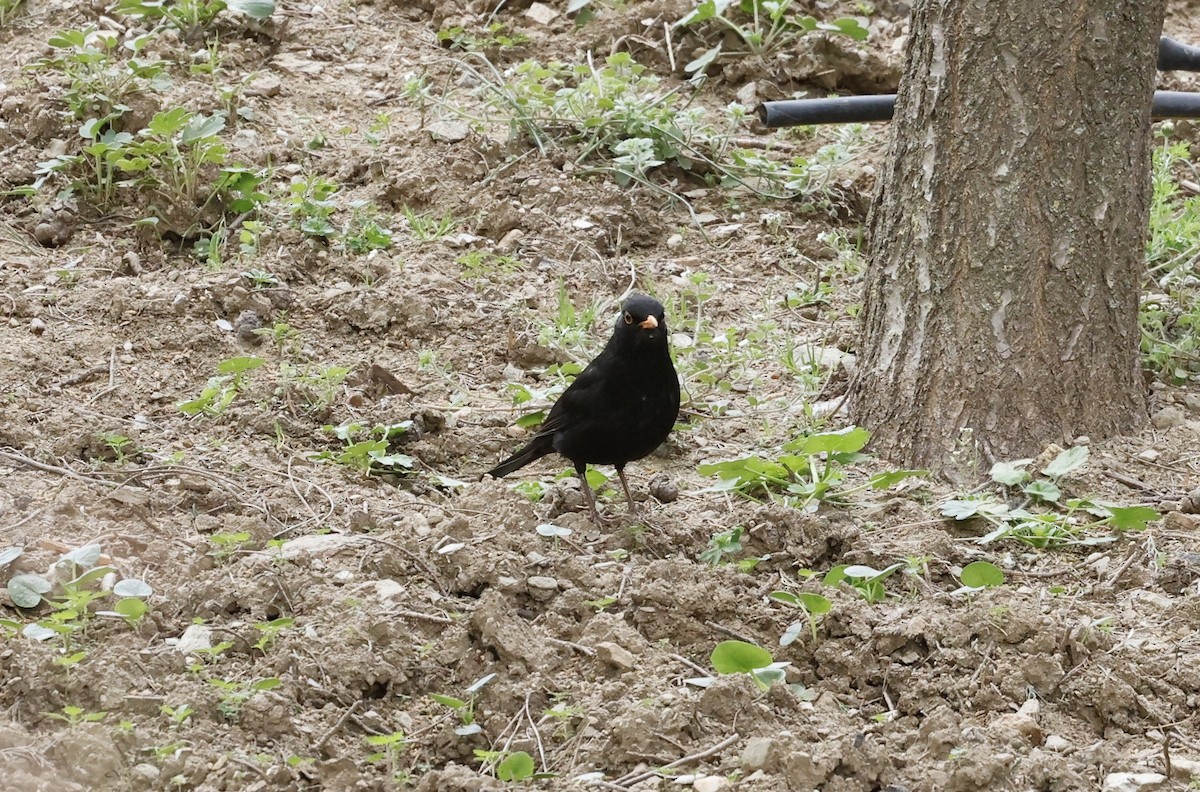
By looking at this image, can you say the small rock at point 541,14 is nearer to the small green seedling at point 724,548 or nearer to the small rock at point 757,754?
the small green seedling at point 724,548

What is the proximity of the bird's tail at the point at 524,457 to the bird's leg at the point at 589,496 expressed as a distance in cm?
13

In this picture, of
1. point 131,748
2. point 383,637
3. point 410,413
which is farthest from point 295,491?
point 131,748

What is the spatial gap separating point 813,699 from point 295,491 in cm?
188

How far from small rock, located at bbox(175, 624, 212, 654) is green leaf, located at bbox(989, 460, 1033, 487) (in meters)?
2.46

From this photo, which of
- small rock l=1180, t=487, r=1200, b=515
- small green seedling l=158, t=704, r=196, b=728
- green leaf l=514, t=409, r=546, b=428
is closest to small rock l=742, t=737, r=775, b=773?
small green seedling l=158, t=704, r=196, b=728

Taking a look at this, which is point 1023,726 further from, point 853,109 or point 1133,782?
point 853,109

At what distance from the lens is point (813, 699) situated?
341 cm

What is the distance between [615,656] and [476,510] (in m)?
1.06

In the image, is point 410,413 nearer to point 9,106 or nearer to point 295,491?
point 295,491

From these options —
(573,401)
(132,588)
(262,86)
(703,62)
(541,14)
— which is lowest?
(132,588)

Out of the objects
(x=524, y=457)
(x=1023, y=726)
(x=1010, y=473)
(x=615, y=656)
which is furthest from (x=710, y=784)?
(x=524, y=457)

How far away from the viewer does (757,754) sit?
9.95ft

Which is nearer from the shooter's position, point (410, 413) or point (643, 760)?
point (643, 760)

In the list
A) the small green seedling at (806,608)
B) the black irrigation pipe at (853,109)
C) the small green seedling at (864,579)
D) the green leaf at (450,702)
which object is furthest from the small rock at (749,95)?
the green leaf at (450,702)
